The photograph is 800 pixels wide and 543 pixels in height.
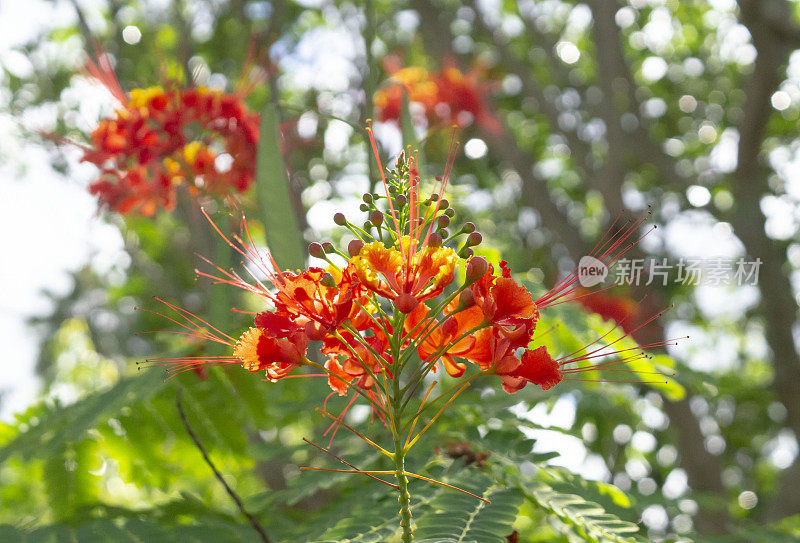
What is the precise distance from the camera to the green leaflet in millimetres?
1590

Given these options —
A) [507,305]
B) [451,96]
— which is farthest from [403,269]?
[451,96]

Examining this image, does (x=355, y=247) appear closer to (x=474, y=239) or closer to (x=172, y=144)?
(x=474, y=239)

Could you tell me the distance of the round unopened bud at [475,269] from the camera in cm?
122

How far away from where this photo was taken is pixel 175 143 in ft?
9.05

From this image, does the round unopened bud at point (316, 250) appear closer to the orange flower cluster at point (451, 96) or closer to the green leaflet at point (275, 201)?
the green leaflet at point (275, 201)

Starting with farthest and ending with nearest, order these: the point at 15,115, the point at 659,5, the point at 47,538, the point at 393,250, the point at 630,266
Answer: the point at 659,5
the point at 15,115
the point at 630,266
the point at 47,538
the point at 393,250

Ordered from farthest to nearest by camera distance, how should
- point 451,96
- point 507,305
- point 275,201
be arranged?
point 451,96 → point 275,201 → point 507,305

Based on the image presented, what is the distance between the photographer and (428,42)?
505 centimetres

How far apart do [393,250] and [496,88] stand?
14.2 feet

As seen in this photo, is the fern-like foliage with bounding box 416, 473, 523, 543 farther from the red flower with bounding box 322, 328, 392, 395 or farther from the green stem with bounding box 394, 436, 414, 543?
the red flower with bounding box 322, 328, 392, 395

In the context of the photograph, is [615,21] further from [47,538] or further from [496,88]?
[47,538]

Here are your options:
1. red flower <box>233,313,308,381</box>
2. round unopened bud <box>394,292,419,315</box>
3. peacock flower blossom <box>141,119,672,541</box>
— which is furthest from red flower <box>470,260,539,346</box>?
red flower <box>233,313,308,381</box>

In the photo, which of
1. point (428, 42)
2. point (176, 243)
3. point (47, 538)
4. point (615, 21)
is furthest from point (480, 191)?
point (47, 538)

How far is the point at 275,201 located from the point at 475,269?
66cm
